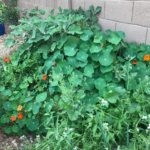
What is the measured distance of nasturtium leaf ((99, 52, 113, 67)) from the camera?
Result: 247 centimetres

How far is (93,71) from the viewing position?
2.51 meters

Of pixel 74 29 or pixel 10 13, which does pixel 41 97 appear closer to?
pixel 74 29

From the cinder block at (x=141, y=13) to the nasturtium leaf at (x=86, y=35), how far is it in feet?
1.38

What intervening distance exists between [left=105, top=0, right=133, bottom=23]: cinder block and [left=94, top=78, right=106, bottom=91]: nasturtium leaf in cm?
73

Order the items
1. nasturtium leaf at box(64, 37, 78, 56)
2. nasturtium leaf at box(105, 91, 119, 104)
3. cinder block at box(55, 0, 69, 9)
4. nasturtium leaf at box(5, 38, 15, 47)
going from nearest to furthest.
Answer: nasturtium leaf at box(105, 91, 119, 104) < nasturtium leaf at box(64, 37, 78, 56) < nasturtium leaf at box(5, 38, 15, 47) < cinder block at box(55, 0, 69, 9)

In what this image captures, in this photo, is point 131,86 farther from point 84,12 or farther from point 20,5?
point 20,5

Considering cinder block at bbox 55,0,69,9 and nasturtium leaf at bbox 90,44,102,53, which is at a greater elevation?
cinder block at bbox 55,0,69,9

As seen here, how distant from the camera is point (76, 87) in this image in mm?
2408

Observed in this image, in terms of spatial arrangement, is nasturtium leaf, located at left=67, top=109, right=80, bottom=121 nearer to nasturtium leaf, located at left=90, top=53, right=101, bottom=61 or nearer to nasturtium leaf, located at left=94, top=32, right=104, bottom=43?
nasturtium leaf, located at left=90, top=53, right=101, bottom=61

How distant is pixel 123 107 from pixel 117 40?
695 millimetres

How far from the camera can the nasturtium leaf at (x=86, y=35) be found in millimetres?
2665

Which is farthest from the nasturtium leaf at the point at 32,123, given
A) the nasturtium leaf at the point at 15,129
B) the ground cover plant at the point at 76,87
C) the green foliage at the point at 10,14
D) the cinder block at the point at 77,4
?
the green foliage at the point at 10,14

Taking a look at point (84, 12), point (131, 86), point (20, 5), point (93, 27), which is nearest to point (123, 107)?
point (131, 86)

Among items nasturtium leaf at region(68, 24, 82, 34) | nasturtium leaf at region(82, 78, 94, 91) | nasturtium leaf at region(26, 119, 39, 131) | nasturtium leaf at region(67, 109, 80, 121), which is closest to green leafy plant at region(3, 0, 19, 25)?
nasturtium leaf at region(68, 24, 82, 34)
